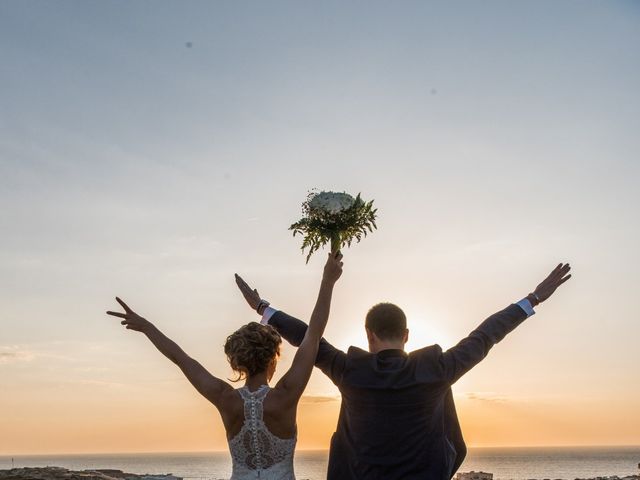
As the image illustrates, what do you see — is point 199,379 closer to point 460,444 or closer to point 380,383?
point 380,383

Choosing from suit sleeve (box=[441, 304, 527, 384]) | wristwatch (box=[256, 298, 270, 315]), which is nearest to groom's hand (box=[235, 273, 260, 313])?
wristwatch (box=[256, 298, 270, 315])

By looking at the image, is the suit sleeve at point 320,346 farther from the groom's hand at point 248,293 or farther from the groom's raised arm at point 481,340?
the groom's raised arm at point 481,340

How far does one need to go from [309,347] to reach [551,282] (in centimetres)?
191

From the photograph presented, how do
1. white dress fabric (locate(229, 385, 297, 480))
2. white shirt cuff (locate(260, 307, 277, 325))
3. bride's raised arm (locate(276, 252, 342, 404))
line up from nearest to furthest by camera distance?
bride's raised arm (locate(276, 252, 342, 404)) → white dress fabric (locate(229, 385, 297, 480)) → white shirt cuff (locate(260, 307, 277, 325))

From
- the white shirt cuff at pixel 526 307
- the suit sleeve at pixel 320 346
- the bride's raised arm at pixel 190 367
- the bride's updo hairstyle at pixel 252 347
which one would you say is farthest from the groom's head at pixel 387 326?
the bride's raised arm at pixel 190 367

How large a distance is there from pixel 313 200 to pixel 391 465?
2036 millimetres

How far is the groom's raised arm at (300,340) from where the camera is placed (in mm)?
5672

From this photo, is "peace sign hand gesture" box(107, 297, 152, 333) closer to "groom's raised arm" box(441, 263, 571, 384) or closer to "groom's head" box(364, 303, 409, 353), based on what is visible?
"groom's head" box(364, 303, 409, 353)

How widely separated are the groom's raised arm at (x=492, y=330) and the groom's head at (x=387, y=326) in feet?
1.04

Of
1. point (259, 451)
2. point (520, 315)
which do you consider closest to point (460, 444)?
point (520, 315)

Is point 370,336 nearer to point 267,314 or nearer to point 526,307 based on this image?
point 267,314

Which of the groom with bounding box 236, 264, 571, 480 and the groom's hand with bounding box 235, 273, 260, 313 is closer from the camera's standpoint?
the groom with bounding box 236, 264, 571, 480

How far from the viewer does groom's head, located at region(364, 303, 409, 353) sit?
5562mm

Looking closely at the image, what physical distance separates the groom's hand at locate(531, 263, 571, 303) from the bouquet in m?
1.29
